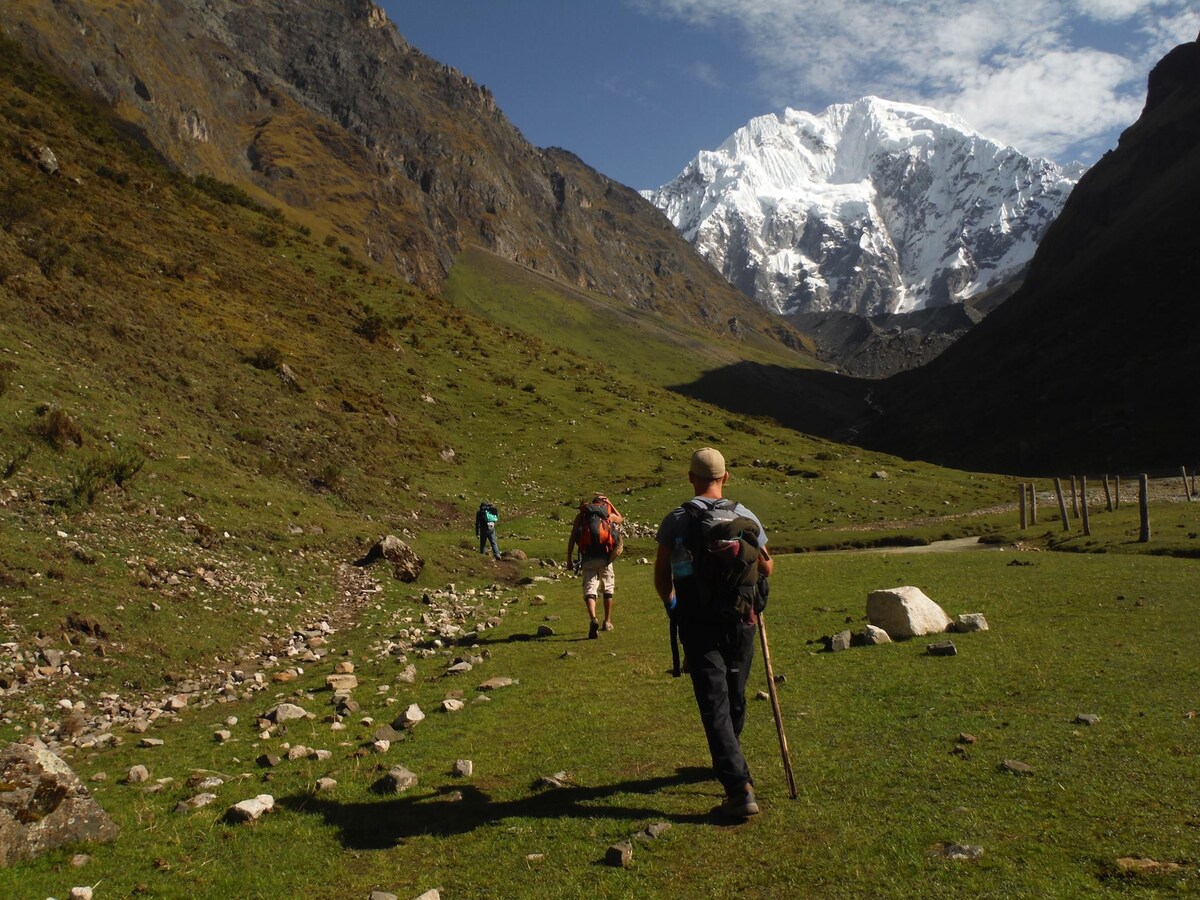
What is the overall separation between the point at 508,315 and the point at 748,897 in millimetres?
161233

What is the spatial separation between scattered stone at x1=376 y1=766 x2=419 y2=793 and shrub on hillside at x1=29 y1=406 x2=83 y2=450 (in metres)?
16.9

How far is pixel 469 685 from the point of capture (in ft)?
40.0

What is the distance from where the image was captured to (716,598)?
7.11 m

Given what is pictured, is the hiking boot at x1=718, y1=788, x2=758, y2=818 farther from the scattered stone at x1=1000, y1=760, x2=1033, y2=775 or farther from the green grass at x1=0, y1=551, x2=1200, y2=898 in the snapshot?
the scattered stone at x1=1000, y1=760, x2=1033, y2=775

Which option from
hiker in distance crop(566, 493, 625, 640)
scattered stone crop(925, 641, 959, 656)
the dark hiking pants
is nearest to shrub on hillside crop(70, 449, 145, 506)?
hiker in distance crop(566, 493, 625, 640)

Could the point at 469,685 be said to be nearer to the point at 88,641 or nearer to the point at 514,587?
the point at 88,641

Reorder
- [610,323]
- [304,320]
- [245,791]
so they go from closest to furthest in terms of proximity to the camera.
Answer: [245,791]
[304,320]
[610,323]

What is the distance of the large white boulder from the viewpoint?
507 inches

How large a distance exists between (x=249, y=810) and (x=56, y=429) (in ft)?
56.8

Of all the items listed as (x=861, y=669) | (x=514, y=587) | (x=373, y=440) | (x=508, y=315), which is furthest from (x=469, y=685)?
(x=508, y=315)

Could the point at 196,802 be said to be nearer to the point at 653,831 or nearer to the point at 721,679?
the point at 653,831

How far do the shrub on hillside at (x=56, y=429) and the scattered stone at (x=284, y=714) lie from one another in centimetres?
1350

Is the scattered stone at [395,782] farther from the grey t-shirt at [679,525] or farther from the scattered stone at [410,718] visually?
the grey t-shirt at [679,525]

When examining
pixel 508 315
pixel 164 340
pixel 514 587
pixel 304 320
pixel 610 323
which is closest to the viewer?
pixel 514 587
